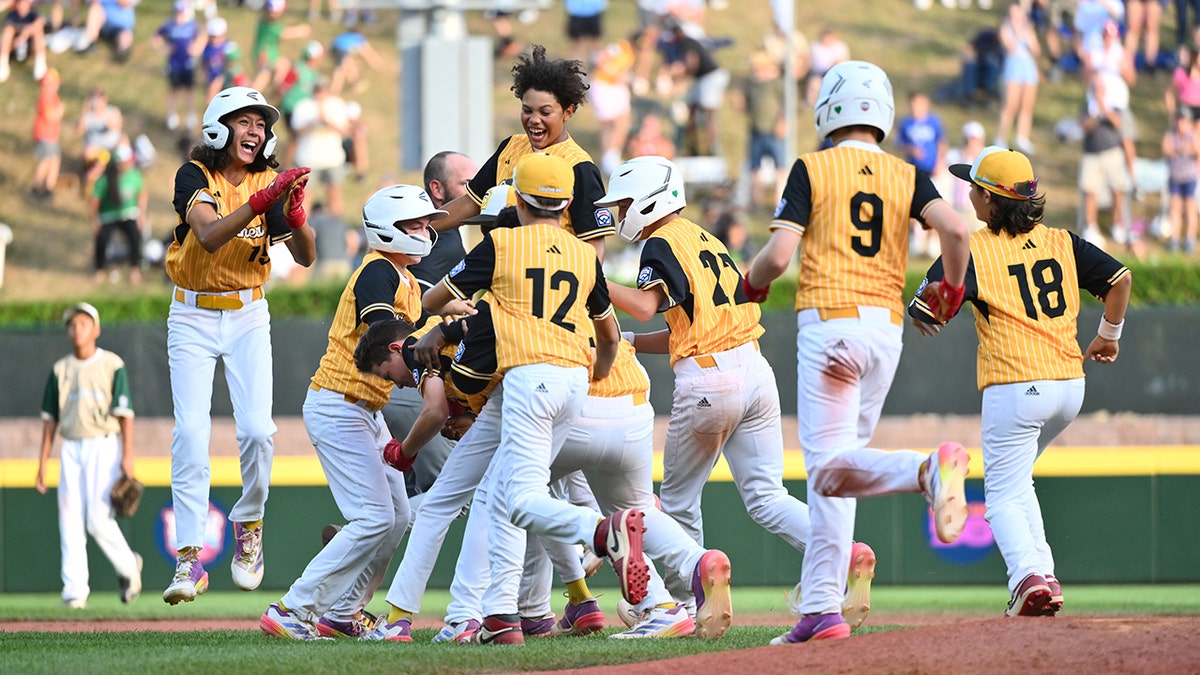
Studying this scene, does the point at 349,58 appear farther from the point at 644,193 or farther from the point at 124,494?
the point at 644,193

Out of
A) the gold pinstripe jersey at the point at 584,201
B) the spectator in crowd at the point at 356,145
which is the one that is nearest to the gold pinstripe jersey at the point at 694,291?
the gold pinstripe jersey at the point at 584,201

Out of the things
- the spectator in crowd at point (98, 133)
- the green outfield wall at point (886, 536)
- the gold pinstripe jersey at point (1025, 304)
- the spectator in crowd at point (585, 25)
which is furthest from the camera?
the spectator in crowd at point (585, 25)

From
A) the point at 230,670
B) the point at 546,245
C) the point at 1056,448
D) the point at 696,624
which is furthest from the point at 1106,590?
the point at 230,670

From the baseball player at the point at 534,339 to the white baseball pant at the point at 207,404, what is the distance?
1.50 m

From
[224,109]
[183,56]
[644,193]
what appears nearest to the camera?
[644,193]

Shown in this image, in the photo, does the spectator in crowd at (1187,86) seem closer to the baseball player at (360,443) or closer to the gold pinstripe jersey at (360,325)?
the baseball player at (360,443)

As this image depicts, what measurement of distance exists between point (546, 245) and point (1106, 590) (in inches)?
289

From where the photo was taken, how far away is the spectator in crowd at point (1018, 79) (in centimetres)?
2186

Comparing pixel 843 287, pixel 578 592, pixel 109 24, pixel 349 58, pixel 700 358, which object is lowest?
pixel 578 592

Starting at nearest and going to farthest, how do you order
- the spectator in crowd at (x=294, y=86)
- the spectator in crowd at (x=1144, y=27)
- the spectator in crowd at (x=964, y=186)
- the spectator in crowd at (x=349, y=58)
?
the spectator in crowd at (x=964, y=186) → the spectator in crowd at (x=294, y=86) → the spectator in crowd at (x=1144, y=27) → the spectator in crowd at (x=349, y=58)

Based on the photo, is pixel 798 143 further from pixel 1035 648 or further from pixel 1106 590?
pixel 1035 648

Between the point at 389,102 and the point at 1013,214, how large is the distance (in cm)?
1847

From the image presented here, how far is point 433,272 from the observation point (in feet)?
29.0

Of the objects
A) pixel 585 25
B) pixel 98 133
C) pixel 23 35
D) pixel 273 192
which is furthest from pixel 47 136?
pixel 273 192
